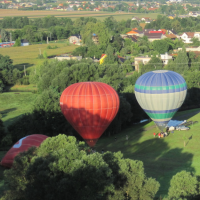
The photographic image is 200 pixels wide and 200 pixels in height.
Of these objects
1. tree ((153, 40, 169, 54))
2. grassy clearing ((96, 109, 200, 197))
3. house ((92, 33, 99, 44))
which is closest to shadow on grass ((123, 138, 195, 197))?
grassy clearing ((96, 109, 200, 197))

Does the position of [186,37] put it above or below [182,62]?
below

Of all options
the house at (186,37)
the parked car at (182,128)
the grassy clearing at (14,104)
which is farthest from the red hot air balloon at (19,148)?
the house at (186,37)

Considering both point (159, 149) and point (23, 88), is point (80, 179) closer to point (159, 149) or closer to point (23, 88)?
point (159, 149)

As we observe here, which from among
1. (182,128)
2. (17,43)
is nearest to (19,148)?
(182,128)

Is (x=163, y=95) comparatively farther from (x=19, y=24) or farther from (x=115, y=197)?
(x=19, y=24)

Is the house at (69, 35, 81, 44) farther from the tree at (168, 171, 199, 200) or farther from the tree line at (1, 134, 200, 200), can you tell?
the tree at (168, 171, 199, 200)

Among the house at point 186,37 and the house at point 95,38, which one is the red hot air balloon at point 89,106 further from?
the house at point 186,37

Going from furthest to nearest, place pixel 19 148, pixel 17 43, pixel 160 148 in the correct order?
pixel 17 43 < pixel 160 148 < pixel 19 148

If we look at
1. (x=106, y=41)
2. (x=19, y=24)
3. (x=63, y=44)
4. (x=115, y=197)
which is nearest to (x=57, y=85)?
(x=115, y=197)
